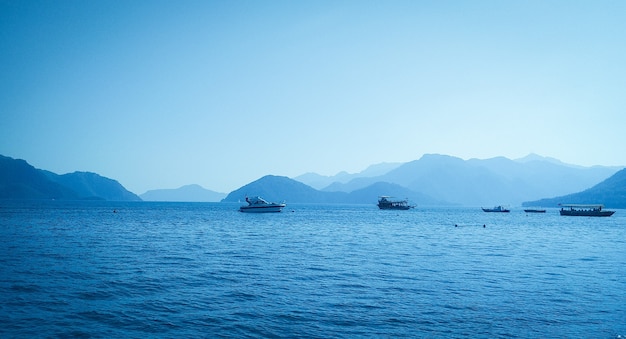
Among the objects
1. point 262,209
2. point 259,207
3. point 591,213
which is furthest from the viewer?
point 591,213

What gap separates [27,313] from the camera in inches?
714

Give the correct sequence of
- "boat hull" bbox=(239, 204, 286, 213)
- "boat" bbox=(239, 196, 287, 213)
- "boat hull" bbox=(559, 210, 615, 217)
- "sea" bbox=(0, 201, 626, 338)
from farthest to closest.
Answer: "boat hull" bbox=(559, 210, 615, 217) → "boat hull" bbox=(239, 204, 286, 213) → "boat" bbox=(239, 196, 287, 213) → "sea" bbox=(0, 201, 626, 338)

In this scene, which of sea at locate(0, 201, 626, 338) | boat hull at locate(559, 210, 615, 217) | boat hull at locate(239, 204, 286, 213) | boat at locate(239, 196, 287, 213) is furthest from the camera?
boat hull at locate(559, 210, 615, 217)

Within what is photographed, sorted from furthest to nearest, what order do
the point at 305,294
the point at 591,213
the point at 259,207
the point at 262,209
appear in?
the point at 591,213
the point at 262,209
the point at 259,207
the point at 305,294

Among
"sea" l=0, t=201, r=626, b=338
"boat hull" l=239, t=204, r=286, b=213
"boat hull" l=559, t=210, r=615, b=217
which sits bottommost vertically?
"boat hull" l=559, t=210, r=615, b=217

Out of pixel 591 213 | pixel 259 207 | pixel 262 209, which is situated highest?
pixel 259 207

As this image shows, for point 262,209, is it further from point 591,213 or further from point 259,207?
point 591,213

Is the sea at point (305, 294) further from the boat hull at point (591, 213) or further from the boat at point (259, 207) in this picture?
the boat hull at point (591, 213)

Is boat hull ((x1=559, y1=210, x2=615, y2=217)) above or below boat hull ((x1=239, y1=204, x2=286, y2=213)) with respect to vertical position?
below

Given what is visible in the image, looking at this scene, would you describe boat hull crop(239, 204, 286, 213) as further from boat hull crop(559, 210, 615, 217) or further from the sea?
boat hull crop(559, 210, 615, 217)

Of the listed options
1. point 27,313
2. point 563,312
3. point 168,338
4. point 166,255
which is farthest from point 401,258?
point 27,313

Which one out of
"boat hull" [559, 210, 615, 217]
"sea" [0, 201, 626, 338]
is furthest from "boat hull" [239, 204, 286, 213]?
"boat hull" [559, 210, 615, 217]

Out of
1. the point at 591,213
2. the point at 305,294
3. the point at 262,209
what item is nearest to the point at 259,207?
the point at 262,209

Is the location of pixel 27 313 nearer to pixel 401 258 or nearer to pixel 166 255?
pixel 166 255
